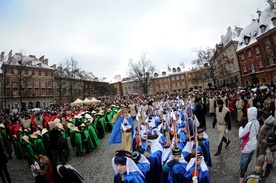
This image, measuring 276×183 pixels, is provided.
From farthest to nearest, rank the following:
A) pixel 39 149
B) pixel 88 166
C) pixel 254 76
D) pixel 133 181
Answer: pixel 254 76 < pixel 39 149 < pixel 88 166 < pixel 133 181

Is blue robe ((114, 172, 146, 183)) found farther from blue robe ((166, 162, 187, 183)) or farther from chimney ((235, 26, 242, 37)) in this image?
chimney ((235, 26, 242, 37))

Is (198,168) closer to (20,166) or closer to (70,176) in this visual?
(70,176)

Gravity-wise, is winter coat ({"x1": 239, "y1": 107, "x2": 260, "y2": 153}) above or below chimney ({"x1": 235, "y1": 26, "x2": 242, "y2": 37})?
A: below

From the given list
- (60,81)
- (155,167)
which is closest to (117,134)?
(155,167)

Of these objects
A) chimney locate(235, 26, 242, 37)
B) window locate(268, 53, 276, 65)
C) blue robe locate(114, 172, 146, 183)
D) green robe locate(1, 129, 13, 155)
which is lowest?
green robe locate(1, 129, 13, 155)

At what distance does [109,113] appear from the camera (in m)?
17.0

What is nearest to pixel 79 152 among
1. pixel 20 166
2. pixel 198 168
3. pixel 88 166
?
pixel 88 166

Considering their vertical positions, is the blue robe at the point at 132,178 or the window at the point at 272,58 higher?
the window at the point at 272,58

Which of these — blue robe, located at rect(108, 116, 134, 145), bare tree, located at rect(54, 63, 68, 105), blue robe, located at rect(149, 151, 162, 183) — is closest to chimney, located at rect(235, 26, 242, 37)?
bare tree, located at rect(54, 63, 68, 105)

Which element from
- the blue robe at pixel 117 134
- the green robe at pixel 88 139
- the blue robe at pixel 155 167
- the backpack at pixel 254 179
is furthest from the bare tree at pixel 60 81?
the backpack at pixel 254 179

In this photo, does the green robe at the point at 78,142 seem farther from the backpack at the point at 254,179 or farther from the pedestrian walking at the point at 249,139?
the backpack at the point at 254,179

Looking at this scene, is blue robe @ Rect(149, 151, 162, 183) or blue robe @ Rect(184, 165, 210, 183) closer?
blue robe @ Rect(184, 165, 210, 183)

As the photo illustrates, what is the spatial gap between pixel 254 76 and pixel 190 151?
39.6 metres

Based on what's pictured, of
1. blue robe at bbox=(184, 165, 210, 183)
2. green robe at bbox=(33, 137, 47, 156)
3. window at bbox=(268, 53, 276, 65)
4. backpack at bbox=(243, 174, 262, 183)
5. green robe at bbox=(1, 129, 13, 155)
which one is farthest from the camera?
window at bbox=(268, 53, 276, 65)
